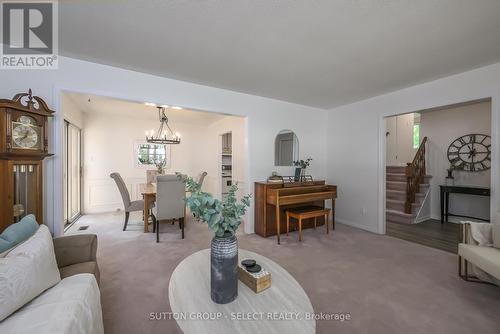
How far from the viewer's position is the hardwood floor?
3195 mm

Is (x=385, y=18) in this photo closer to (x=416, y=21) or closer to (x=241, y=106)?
(x=416, y=21)

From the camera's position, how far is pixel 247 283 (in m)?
1.37

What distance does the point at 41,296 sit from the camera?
46.6 inches

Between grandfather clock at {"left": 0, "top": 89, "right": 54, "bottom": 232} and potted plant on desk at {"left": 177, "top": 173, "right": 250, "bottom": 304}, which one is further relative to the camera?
grandfather clock at {"left": 0, "top": 89, "right": 54, "bottom": 232}

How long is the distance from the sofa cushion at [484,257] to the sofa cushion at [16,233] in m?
3.51

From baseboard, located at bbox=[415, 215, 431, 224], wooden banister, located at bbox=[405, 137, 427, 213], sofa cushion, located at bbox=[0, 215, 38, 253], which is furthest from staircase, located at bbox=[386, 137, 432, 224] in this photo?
sofa cushion, located at bbox=[0, 215, 38, 253]

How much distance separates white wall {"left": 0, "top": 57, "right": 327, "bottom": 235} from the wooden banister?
1809 millimetres

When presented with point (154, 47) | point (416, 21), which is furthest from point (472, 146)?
point (154, 47)

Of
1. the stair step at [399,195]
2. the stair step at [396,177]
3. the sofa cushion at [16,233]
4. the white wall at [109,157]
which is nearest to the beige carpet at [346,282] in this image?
the sofa cushion at [16,233]

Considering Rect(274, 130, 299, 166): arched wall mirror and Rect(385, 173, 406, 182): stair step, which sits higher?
Rect(274, 130, 299, 166): arched wall mirror

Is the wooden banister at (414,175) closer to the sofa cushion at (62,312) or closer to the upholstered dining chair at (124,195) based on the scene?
the sofa cushion at (62,312)

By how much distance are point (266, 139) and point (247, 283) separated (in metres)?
2.84

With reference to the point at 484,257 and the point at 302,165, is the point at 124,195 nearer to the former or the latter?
the point at 302,165

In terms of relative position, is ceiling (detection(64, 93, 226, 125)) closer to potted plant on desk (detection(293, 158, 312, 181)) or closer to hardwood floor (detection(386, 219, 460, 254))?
potted plant on desk (detection(293, 158, 312, 181))
